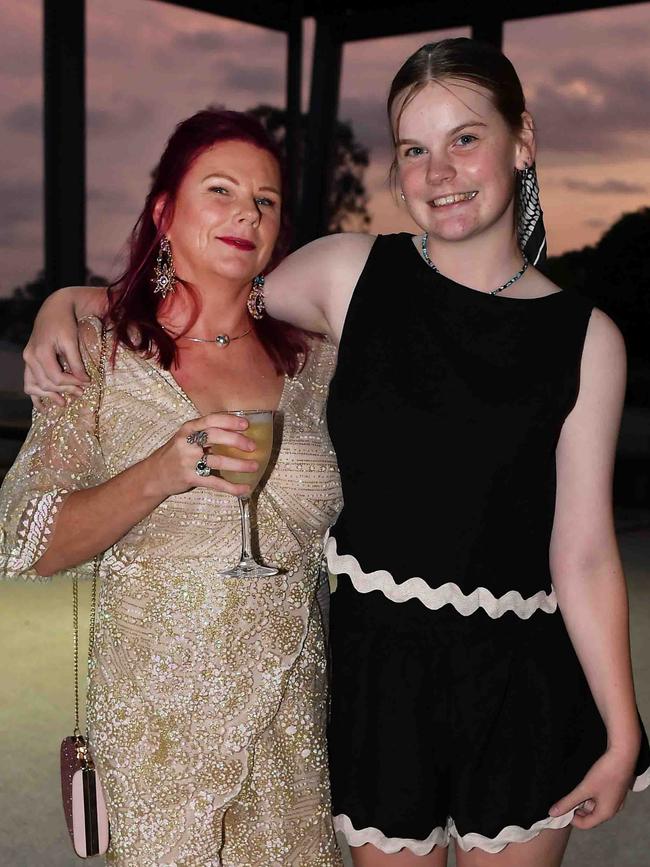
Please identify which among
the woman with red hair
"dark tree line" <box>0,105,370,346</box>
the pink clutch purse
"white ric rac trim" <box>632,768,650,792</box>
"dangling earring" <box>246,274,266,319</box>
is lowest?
the pink clutch purse

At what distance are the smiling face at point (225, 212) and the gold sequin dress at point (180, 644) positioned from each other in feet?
0.65

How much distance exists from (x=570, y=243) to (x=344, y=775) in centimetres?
667

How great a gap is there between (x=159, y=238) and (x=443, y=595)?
72 cm

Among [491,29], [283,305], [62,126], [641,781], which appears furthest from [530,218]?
[491,29]

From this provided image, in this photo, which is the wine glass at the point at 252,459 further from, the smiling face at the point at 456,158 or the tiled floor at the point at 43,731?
the tiled floor at the point at 43,731

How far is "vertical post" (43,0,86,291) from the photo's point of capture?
709cm

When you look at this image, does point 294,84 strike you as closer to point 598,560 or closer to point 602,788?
point 598,560

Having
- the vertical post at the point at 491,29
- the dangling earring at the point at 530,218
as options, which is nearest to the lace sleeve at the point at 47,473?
the dangling earring at the point at 530,218

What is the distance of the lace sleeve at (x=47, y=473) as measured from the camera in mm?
1576

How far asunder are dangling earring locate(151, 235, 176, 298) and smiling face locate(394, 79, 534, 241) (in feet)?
1.36

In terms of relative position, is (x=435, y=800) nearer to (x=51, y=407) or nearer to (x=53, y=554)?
(x=53, y=554)

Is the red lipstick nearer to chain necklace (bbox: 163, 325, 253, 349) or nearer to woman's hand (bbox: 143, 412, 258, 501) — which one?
chain necklace (bbox: 163, 325, 253, 349)

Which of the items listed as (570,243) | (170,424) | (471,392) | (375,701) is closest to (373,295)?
(471,392)

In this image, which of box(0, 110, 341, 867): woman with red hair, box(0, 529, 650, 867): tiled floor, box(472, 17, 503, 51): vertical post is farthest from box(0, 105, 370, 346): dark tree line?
box(0, 110, 341, 867): woman with red hair
